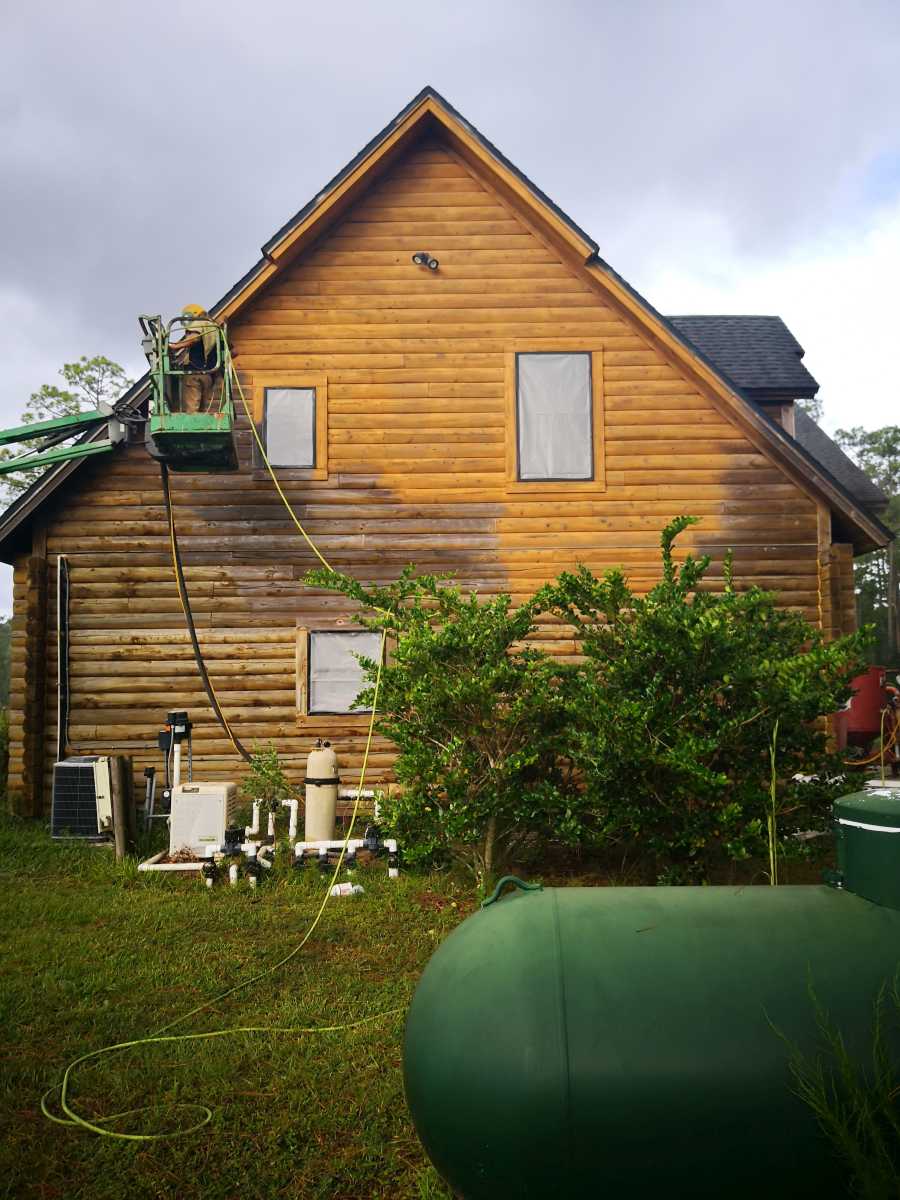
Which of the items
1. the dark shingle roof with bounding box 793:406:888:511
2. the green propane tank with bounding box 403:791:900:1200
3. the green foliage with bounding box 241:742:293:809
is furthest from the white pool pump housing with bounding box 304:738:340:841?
the dark shingle roof with bounding box 793:406:888:511

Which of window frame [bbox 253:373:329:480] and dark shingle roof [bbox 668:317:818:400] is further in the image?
dark shingle roof [bbox 668:317:818:400]

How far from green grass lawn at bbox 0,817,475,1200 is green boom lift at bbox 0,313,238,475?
463 cm

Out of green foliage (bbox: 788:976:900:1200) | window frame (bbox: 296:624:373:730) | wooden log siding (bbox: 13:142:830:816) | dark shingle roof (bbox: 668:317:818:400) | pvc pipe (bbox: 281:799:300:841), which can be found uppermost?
dark shingle roof (bbox: 668:317:818:400)

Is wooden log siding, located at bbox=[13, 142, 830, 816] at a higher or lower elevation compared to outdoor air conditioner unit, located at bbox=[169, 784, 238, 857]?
higher

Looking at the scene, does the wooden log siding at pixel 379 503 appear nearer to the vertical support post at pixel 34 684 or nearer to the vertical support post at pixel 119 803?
the vertical support post at pixel 34 684

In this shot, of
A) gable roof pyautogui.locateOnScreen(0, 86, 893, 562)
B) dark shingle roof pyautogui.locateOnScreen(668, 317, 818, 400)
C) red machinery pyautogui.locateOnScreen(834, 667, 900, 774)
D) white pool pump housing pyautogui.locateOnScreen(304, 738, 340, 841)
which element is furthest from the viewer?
dark shingle roof pyautogui.locateOnScreen(668, 317, 818, 400)

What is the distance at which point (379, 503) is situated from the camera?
11.5 metres

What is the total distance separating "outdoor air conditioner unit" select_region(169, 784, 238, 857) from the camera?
9.41 m

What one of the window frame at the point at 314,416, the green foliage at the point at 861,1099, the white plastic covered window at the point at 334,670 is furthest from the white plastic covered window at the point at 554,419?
the green foliage at the point at 861,1099

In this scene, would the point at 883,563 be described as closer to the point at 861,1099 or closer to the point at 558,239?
the point at 558,239

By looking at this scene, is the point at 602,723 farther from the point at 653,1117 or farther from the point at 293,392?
the point at 293,392

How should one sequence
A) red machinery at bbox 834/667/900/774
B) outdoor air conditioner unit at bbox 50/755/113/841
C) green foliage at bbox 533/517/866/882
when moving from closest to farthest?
green foliage at bbox 533/517/866/882
outdoor air conditioner unit at bbox 50/755/113/841
red machinery at bbox 834/667/900/774

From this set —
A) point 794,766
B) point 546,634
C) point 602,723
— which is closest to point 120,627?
point 546,634

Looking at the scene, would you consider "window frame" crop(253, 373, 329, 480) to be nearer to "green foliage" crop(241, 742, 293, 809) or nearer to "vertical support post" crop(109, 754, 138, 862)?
"green foliage" crop(241, 742, 293, 809)
